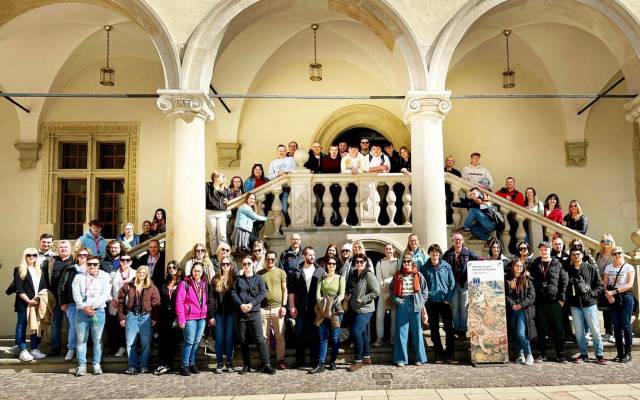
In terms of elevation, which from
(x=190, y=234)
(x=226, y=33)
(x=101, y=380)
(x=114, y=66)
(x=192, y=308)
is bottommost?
(x=101, y=380)

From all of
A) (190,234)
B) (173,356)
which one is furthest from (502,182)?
(173,356)

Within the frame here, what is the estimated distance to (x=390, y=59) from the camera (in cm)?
1076

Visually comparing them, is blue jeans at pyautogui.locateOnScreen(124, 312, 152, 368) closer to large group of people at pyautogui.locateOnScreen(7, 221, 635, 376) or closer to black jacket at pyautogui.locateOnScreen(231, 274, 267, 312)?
large group of people at pyautogui.locateOnScreen(7, 221, 635, 376)

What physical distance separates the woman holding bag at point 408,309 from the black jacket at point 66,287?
4040mm

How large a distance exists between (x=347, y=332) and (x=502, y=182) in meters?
6.38

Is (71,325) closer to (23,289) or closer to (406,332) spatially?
(23,289)

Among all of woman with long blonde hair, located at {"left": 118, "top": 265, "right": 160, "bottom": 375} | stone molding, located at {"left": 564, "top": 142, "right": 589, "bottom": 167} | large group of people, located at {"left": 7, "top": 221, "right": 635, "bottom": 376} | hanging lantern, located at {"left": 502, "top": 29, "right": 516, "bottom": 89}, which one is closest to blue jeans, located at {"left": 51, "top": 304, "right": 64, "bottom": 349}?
large group of people, located at {"left": 7, "top": 221, "right": 635, "bottom": 376}

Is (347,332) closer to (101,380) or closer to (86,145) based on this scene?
(101,380)

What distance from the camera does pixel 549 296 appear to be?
646cm

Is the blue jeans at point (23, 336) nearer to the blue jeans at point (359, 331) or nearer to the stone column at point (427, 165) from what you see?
the blue jeans at point (359, 331)

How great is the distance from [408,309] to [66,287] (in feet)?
14.1

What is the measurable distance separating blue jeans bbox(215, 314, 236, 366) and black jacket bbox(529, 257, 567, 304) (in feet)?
12.5

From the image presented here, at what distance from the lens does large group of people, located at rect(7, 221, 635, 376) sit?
20.8ft

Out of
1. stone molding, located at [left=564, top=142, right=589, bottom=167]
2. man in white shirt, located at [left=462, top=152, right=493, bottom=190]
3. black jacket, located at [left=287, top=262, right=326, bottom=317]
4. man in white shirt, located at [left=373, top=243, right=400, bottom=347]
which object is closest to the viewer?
black jacket, located at [left=287, top=262, right=326, bottom=317]
